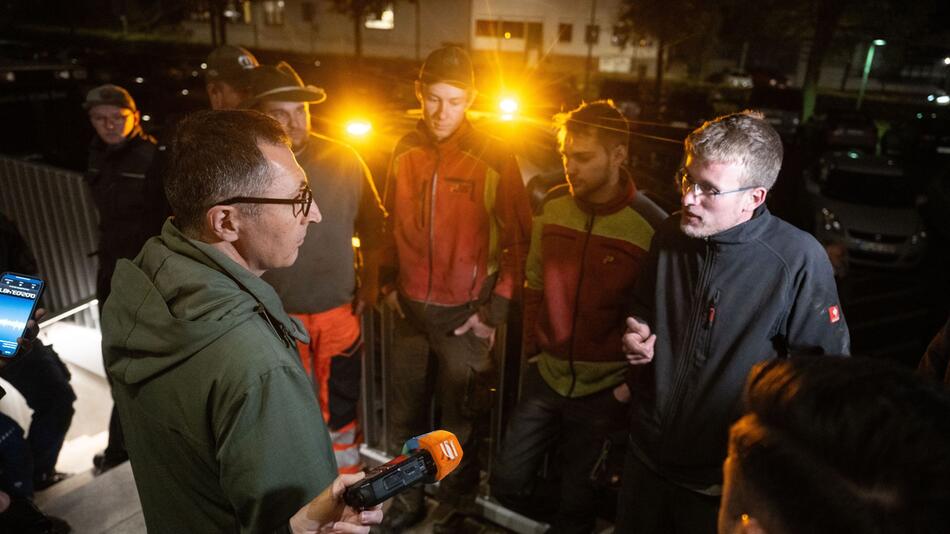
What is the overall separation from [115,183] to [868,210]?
11348mm

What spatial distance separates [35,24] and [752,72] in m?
54.7

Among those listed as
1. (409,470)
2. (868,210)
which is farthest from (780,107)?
(409,470)

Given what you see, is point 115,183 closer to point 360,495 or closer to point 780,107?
point 360,495

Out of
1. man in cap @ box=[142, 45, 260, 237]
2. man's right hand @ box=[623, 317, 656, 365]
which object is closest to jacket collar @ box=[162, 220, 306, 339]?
man's right hand @ box=[623, 317, 656, 365]

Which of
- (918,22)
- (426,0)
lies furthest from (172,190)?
(426,0)

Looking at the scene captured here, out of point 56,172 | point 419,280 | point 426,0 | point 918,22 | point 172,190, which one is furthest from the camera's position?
point 426,0

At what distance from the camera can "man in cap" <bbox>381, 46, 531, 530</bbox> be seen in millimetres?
3512

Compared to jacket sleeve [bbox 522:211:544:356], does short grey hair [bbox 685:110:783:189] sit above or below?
above

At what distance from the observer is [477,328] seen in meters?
3.54

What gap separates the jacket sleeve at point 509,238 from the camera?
3494 millimetres

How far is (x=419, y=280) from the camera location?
144 inches

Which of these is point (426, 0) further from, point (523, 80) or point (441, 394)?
point (441, 394)

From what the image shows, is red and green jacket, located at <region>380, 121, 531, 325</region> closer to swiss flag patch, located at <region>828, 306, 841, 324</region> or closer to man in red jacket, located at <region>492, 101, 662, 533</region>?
man in red jacket, located at <region>492, 101, 662, 533</region>

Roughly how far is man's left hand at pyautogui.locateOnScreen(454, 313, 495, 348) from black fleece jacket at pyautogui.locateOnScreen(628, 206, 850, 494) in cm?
103
